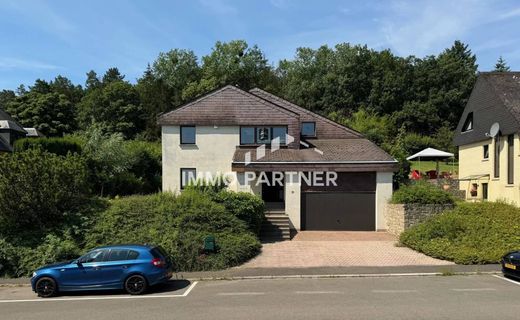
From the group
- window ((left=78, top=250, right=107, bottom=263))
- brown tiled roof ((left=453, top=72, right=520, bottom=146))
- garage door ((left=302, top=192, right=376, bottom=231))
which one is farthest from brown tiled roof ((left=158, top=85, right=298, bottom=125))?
window ((left=78, top=250, right=107, bottom=263))

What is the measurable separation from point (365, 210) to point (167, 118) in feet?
41.5

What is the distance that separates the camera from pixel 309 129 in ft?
97.7

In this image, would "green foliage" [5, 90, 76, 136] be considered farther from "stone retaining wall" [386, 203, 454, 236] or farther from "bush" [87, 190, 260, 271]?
"stone retaining wall" [386, 203, 454, 236]

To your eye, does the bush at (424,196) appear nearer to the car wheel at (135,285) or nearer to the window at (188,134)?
the window at (188,134)

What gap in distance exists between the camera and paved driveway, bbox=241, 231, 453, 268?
17.0 meters

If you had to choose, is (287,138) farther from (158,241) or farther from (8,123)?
(8,123)

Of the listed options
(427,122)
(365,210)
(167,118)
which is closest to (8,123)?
(167,118)

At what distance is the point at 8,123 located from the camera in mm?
43312

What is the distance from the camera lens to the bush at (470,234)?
17.1m

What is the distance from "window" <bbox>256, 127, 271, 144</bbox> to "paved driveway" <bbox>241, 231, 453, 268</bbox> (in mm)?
7016

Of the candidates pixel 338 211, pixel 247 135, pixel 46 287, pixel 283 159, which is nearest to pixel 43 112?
pixel 247 135

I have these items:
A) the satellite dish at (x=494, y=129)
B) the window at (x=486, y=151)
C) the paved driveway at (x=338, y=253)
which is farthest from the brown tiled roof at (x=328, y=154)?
the window at (x=486, y=151)

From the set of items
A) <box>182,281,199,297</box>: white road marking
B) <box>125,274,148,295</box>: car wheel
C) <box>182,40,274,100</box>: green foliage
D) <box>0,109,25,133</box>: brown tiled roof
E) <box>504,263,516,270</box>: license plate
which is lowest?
<box>182,281,199,297</box>: white road marking

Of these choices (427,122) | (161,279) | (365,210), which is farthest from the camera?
(427,122)
